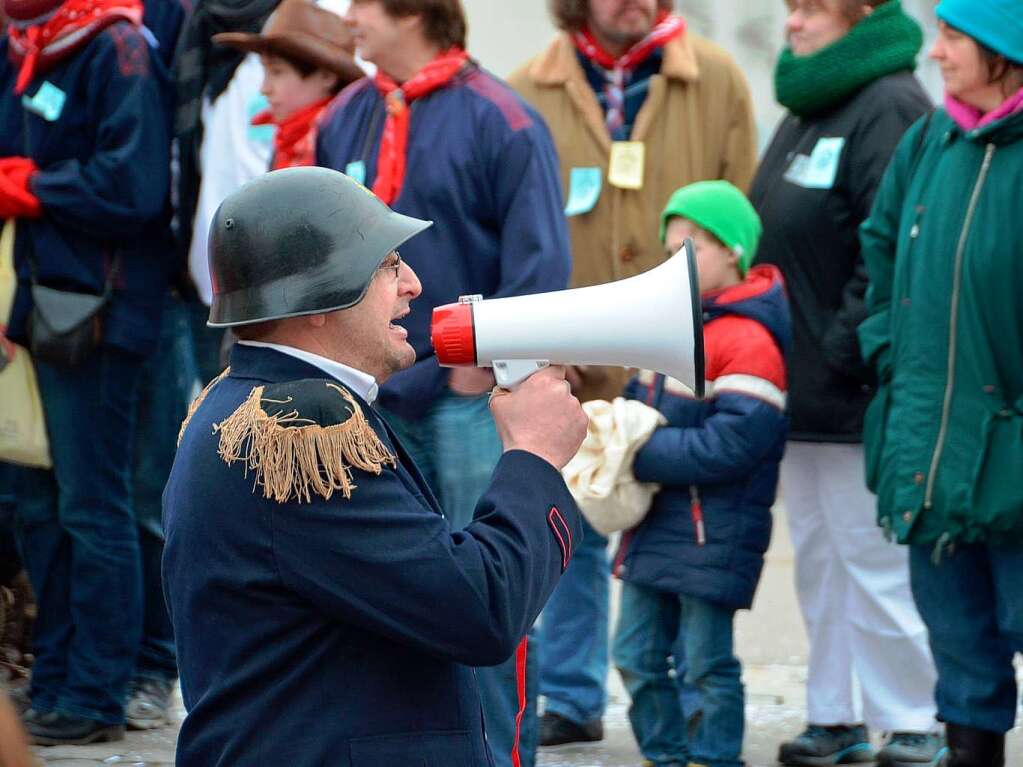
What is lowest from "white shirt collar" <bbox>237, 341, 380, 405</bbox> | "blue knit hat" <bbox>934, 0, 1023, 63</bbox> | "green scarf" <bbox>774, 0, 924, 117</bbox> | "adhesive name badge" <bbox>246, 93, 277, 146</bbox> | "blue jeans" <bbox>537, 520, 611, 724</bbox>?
"blue jeans" <bbox>537, 520, 611, 724</bbox>

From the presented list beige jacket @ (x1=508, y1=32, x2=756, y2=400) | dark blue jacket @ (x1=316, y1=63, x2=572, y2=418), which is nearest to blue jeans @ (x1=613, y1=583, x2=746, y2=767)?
dark blue jacket @ (x1=316, y1=63, x2=572, y2=418)

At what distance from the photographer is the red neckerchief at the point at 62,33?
514cm

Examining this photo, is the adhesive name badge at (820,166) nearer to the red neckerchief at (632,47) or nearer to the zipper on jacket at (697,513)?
the red neckerchief at (632,47)

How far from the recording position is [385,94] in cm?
493

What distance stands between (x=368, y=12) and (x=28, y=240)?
1185 mm

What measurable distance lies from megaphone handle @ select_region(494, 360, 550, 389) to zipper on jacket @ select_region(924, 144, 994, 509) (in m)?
1.73

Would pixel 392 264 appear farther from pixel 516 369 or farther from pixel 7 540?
pixel 7 540

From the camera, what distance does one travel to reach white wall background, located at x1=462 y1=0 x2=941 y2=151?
968 centimetres

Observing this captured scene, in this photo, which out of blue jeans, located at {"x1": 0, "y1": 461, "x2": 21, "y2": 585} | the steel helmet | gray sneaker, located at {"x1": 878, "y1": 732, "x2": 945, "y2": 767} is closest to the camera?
the steel helmet

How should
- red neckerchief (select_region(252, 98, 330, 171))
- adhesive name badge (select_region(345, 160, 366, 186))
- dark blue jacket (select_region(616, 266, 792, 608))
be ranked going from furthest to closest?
1. red neckerchief (select_region(252, 98, 330, 171))
2. adhesive name badge (select_region(345, 160, 366, 186))
3. dark blue jacket (select_region(616, 266, 792, 608))

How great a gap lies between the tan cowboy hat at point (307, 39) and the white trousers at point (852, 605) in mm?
1765

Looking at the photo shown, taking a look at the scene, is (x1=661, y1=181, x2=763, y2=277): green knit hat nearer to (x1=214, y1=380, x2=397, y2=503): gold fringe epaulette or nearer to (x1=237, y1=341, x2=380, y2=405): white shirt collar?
(x1=237, y1=341, x2=380, y2=405): white shirt collar

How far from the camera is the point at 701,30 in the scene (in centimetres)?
973

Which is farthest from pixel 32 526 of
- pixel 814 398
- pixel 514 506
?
pixel 514 506
